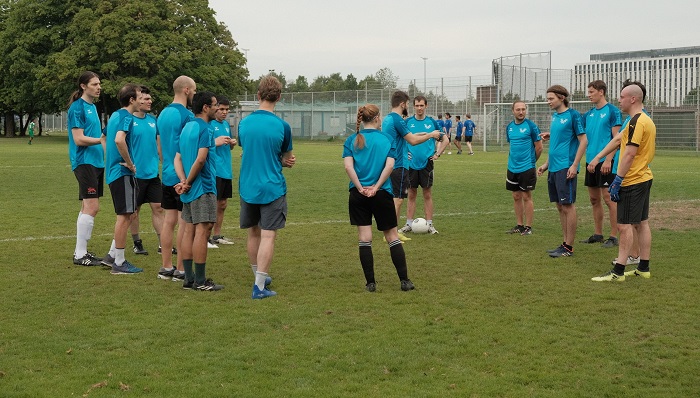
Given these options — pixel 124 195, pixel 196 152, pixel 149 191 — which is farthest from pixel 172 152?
pixel 149 191

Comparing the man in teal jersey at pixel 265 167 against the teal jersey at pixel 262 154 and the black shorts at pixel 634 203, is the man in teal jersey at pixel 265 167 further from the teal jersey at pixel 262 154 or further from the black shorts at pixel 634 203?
the black shorts at pixel 634 203

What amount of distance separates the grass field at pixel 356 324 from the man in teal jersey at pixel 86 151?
16.7 inches

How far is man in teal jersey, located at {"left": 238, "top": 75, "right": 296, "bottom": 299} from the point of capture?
755 centimetres

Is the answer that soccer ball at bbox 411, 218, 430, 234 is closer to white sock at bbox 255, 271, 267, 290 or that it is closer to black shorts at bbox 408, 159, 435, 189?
black shorts at bbox 408, 159, 435, 189

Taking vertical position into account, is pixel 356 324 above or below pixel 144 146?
below

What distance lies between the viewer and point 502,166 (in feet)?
91.0

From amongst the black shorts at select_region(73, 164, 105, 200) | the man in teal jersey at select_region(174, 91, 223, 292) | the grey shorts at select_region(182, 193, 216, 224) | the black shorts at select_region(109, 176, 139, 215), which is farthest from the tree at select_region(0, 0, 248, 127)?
the grey shorts at select_region(182, 193, 216, 224)

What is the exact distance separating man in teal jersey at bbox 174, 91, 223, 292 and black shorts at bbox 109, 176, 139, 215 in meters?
1.31

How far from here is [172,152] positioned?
8.65 meters

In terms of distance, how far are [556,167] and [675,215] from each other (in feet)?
15.6

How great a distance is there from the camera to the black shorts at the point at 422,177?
12.1 m

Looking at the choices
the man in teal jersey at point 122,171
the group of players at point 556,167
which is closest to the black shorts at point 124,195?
the man in teal jersey at point 122,171

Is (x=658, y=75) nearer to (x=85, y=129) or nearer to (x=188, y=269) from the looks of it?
(x=85, y=129)

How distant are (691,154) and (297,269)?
31.5 m
